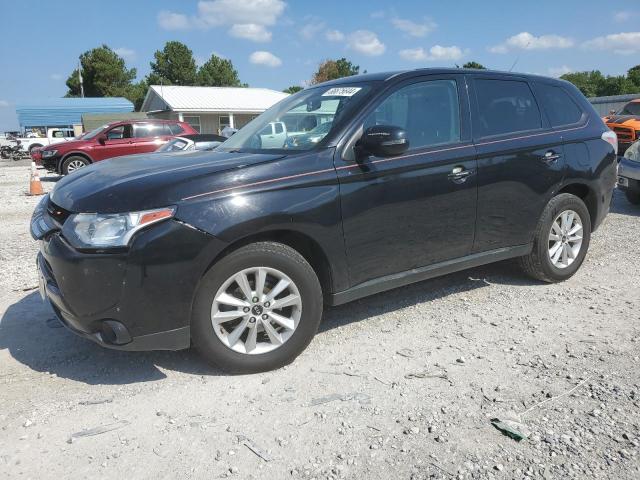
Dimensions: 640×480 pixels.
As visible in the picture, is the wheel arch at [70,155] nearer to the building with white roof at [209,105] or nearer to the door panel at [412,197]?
the door panel at [412,197]

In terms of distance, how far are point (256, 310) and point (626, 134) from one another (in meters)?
17.0

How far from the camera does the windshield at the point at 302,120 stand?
359 cm

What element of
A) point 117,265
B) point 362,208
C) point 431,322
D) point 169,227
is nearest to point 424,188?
point 362,208

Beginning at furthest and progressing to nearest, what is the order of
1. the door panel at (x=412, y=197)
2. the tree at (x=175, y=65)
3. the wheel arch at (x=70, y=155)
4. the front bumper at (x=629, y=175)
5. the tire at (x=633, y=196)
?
the tree at (x=175, y=65), the wheel arch at (x=70, y=155), the tire at (x=633, y=196), the front bumper at (x=629, y=175), the door panel at (x=412, y=197)

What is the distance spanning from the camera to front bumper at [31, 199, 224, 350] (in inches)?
111

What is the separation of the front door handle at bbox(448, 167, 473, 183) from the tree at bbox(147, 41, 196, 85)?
217 ft

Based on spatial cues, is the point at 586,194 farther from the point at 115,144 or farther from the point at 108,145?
the point at 108,145

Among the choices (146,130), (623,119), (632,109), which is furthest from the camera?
(632,109)

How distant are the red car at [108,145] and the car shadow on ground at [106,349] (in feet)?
39.4

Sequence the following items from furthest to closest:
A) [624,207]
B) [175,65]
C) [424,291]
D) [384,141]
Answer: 1. [175,65]
2. [624,207]
3. [424,291]
4. [384,141]

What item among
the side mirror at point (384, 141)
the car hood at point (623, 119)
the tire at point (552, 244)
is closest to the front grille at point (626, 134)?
the car hood at point (623, 119)

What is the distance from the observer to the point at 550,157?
4449 mm

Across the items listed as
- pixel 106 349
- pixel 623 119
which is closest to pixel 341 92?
pixel 106 349

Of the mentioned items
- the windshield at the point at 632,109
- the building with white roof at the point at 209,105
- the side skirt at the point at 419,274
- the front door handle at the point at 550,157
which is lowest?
the side skirt at the point at 419,274
